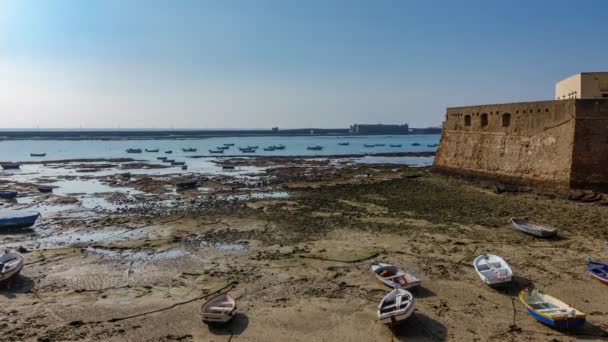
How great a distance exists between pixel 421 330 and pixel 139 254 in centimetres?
1008

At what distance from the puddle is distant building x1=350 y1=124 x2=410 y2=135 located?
580ft

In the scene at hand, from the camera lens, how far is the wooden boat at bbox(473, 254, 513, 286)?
34.0 feet

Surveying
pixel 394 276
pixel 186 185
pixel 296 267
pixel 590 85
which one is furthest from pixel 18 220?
pixel 590 85

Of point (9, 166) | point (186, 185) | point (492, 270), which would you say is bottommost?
point (9, 166)

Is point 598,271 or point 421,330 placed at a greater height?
point 598,271

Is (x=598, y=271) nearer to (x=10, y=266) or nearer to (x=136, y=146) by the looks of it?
(x=10, y=266)

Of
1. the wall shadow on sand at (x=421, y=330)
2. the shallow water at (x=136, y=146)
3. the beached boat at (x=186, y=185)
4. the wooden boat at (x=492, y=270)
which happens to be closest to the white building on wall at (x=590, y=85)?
the wooden boat at (x=492, y=270)

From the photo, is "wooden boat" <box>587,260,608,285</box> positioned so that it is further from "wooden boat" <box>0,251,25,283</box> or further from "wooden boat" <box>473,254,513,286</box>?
"wooden boat" <box>0,251,25,283</box>

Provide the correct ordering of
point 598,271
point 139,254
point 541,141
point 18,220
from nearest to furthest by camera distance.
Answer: point 598,271 → point 139,254 → point 18,220 → point 541,141

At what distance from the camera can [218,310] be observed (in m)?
8.97

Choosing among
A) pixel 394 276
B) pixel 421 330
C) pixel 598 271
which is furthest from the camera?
pixel 598 271

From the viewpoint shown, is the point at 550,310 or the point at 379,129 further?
the point at 379,129

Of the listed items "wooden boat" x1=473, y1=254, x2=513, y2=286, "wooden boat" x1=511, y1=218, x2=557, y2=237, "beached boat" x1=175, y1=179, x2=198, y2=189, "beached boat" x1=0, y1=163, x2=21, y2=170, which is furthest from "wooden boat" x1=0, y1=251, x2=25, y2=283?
"beached boat" x1=0, y1=163, x2=21, y2=170

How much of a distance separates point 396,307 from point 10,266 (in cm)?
1068
